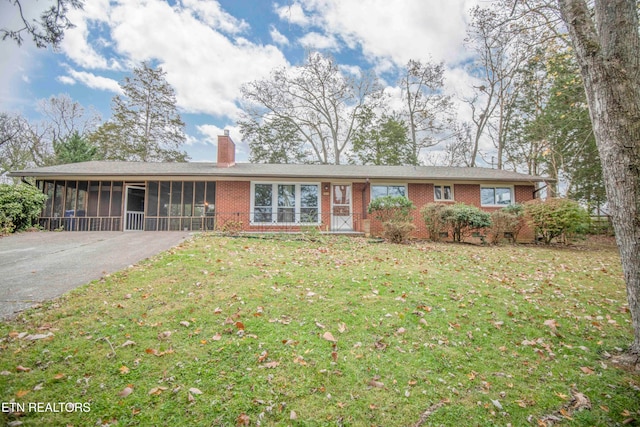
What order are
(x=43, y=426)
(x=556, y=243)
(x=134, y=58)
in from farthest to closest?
(x=134, y=58) → (x=556, y=243) → (x=43, y=426)

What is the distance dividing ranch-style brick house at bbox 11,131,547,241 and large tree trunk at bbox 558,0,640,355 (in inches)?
380

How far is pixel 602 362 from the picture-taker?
3139 mm

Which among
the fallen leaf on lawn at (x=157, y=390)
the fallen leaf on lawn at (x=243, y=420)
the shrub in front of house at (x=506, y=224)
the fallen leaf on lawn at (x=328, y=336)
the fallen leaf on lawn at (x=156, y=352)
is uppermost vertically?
the shrub in front of house at (x=506, y=224)

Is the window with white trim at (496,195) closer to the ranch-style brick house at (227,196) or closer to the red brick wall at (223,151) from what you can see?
the ranch-style brick house at (227,196)

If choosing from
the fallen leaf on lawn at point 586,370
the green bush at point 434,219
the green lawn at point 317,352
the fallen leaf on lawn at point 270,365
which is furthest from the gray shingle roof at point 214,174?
the fallen leaf on lawn at point 586,370

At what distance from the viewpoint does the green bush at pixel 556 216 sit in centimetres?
Answer: 1086

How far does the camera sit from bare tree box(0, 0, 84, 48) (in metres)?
3.47

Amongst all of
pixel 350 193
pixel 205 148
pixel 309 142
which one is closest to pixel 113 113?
pixel 205 148

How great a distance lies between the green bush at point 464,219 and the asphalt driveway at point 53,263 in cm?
1049

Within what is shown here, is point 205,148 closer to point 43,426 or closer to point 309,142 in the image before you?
point 309,142

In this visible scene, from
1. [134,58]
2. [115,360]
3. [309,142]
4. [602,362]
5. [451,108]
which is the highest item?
[134,58]

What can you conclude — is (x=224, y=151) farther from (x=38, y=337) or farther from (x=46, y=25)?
(x=38, y=337)

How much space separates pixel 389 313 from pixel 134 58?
27509mm

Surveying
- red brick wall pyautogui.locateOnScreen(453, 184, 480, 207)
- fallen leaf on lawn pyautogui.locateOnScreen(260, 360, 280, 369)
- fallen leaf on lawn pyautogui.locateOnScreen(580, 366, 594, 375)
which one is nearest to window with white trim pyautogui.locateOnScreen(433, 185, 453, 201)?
red brick wall pyautogui.locateOnScreen(453, 184, 480, 207)
